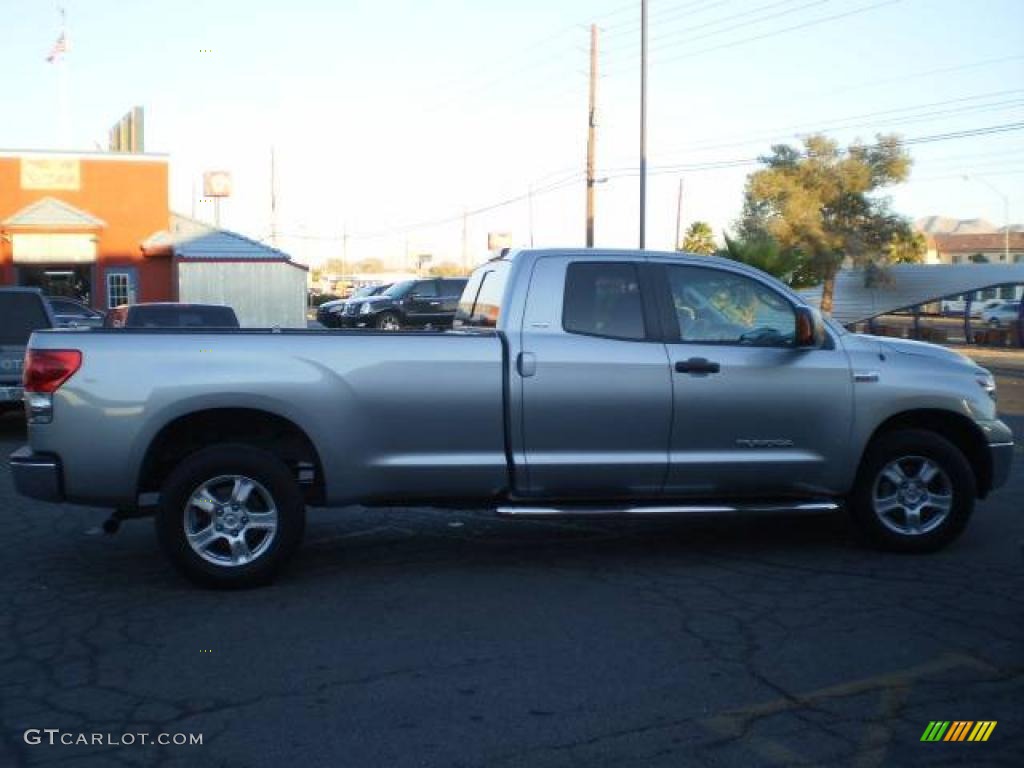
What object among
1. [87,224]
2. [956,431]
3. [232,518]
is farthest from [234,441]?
[87,224]

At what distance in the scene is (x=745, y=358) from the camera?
276 inches

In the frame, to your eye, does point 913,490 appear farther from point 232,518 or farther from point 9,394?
point 9,394

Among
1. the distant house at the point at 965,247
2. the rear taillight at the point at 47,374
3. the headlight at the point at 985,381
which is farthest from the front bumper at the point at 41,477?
the distant house at the point at 965,247

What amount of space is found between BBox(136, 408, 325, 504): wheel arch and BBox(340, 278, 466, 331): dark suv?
24478 mm

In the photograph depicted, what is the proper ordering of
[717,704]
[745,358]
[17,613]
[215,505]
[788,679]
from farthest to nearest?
[745,358], [215,505], [17,613], [788,679], [717,704]

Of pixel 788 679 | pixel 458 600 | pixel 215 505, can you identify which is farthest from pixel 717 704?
pixel 215 505

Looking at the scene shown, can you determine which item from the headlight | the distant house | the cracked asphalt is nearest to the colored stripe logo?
the cracked asphalt

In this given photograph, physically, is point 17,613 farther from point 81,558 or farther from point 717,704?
point 717,704

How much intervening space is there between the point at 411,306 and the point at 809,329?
25487 mm

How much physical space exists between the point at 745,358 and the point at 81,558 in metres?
4.44

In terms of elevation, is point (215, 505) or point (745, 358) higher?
point (745, 358)

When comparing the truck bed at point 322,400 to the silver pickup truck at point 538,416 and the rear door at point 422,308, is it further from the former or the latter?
the rear door at point 422,308

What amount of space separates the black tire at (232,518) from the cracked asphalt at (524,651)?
0.47 feet

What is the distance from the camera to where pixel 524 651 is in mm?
5367
